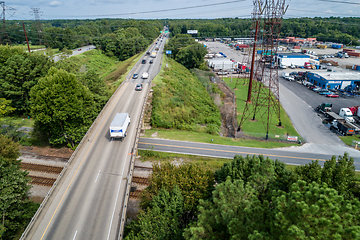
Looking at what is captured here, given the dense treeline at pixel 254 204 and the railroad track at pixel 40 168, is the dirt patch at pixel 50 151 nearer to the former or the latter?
the railroad track at pixel 40 168

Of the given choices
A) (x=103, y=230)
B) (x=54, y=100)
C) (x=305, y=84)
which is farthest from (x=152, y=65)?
(x=103, y=230)

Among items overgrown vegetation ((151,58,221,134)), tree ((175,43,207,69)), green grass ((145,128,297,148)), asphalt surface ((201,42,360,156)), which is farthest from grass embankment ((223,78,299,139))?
tree ((175,43,207,69))

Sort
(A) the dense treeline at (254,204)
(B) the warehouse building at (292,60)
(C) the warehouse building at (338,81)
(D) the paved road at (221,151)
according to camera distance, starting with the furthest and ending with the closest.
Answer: (B) the warehouse building at (292,60)
(C) the warehouse building at (338,81)
(D) the paved road at (221,151)
(A) the dense treeline at (254,204)

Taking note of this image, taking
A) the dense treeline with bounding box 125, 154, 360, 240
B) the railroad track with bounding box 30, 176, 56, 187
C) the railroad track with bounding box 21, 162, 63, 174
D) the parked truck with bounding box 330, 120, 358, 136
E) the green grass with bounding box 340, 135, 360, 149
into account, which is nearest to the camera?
the dense treeline with bounding box 125, 154, 360, 240

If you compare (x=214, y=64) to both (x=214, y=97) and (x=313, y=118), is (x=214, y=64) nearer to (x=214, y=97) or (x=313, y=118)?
(x=214, y=97)

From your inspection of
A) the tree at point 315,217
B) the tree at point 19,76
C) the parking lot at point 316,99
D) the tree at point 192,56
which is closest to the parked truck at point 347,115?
the parking lot at point 316,99

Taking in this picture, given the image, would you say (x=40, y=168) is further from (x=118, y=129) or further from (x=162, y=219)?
(x=162, y=219)

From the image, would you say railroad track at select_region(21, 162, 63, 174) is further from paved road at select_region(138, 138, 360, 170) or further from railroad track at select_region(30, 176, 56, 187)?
paved road at select_region(138, 138, 360, 170)
